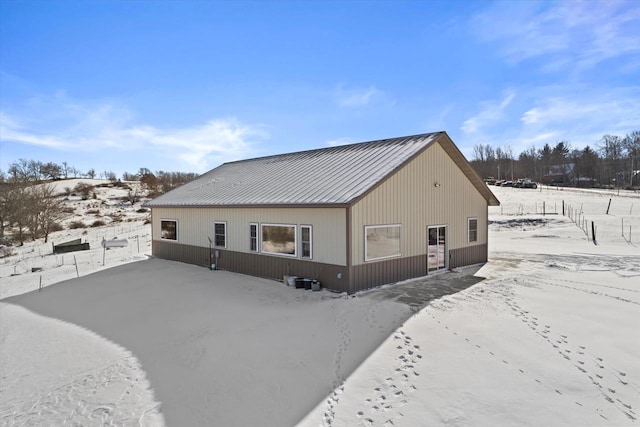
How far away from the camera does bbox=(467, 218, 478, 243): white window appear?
15.8 meters

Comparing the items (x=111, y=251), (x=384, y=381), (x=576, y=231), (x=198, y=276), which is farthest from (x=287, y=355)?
(x=576, y=231)

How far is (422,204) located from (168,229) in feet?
42.3

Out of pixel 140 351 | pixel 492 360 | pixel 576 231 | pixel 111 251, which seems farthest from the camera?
pixel 576 231

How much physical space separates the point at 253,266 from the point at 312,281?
3304 millimetres

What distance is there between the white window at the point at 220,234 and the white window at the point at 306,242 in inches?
179

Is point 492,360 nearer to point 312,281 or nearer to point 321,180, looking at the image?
point 312,281

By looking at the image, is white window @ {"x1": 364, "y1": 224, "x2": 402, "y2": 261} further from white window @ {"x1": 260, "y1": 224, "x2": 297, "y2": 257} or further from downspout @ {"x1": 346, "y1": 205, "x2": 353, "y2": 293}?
white window @ {"x1": 260, "y1": 224, "x2": 297, "y2": 257}

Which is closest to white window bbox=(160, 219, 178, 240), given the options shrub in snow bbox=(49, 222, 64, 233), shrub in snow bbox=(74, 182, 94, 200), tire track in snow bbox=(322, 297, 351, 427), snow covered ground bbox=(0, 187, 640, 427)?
snow covered ground bbox=(0, 187, 640, 427)

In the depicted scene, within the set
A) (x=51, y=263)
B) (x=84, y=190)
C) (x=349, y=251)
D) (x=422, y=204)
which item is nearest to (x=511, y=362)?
(x=349, y=251)

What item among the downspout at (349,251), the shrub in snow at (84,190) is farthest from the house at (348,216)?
the shrub in snow at (84,190)

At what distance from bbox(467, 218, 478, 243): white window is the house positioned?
0.04 m

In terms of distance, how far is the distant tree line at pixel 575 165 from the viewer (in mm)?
63969

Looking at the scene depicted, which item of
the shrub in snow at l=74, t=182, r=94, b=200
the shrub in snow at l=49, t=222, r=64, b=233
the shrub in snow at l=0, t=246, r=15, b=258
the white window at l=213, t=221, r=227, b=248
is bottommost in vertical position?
the shrub in snow at l=0, t=246, r=15, b=258

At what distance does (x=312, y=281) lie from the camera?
448 inches
